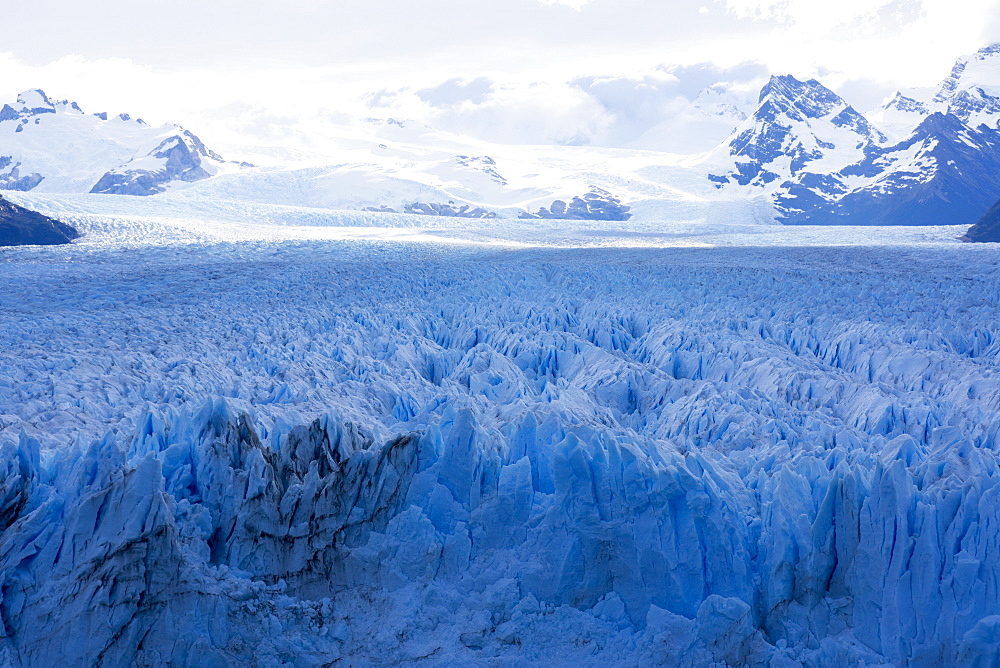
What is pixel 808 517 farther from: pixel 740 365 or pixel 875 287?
pixel 875 287

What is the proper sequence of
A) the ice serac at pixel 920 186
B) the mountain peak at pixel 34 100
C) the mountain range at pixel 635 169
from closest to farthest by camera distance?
the mountain range at pixel 635 169
the ice serac at pixel 920 186
the mountain peak at pixel 34 100

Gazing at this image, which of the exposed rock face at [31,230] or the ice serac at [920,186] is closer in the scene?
the exposed rock face at [31,230]

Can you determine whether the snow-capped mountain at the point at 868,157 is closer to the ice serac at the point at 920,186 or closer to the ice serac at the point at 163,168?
the ice serac at the point at 920,186

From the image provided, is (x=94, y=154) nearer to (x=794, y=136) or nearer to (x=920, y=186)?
(x=794, y=136)

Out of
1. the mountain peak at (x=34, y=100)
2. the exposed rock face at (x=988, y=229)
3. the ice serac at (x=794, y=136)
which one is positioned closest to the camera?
the exposed rock face at (x=988, y=229)

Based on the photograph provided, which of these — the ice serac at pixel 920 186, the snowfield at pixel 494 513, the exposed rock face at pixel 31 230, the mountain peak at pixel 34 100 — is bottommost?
the snowfield at pixel 494 513

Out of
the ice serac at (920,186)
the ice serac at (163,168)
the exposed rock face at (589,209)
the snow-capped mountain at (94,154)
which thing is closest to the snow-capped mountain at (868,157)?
the ice serac at (920,186)

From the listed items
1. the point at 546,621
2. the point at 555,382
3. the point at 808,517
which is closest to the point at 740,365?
the point at 555,382

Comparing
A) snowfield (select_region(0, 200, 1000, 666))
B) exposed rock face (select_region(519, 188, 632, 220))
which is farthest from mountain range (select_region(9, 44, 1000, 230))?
snowfield (select_region(0, 200, 1000, 666))
